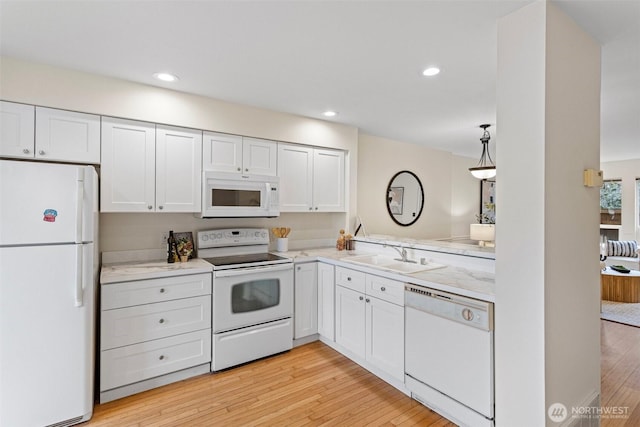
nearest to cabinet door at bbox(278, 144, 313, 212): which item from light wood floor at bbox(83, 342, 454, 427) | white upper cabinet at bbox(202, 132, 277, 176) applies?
white upper cabinet at bbox(202, 132, 277, 176)

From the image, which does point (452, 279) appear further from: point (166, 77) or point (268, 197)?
point (166, 77)

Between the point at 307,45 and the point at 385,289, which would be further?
the point at 385,289

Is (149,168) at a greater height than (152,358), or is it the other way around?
(149,168)

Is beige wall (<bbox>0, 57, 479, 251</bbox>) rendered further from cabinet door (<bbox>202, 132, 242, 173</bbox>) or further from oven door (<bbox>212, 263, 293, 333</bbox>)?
oven door (<bbox>212, 263, 293, 333</bbox>)

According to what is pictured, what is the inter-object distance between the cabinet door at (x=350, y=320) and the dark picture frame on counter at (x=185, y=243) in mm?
1465

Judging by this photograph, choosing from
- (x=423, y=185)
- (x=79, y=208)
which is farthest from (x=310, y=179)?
(x=423, y=185)

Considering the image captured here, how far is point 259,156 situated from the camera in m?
3.30

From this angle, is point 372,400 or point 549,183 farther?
point 372,400

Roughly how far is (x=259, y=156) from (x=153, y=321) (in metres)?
1.81

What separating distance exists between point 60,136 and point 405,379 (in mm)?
3173

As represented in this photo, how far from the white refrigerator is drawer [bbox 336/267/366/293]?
76.4 inches

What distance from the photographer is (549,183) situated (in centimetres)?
158

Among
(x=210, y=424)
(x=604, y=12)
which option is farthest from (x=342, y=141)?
(x=210, y=424)

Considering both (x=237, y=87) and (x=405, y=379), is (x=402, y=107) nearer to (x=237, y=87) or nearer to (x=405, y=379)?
(x=237, y=87)
